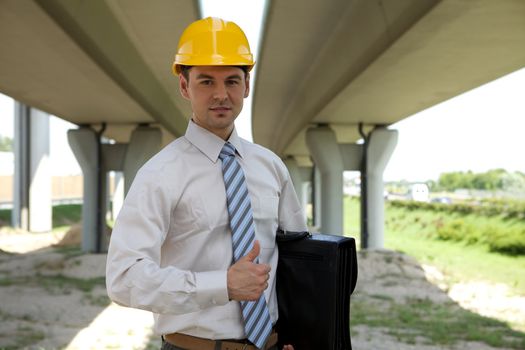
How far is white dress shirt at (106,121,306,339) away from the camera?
2035mm

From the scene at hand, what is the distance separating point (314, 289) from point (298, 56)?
35.0 ft

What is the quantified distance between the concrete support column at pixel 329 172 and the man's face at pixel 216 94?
18080 millimetres

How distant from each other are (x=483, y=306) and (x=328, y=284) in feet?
36.4

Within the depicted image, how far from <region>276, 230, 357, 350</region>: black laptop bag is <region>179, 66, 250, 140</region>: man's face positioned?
53 centimetres

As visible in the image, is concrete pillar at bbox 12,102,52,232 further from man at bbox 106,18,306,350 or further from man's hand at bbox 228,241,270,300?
man's hand at bbox 228,241,270,300

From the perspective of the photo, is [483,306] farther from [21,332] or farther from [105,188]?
[105,188]

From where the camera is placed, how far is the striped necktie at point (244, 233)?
231 cm

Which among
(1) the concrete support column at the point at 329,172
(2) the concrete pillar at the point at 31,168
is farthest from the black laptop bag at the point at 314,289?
(2) the concrete pillar at the point at 31,168

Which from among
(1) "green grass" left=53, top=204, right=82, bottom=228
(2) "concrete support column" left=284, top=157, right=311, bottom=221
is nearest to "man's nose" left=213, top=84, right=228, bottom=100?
(1) "green grass" left=53, top=204, right=82, bottom=228

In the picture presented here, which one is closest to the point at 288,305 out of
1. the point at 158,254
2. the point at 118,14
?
the point at 158,254

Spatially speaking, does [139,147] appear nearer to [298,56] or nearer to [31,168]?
[298,56]

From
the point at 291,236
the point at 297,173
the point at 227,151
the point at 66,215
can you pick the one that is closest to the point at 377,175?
the point at 291,236

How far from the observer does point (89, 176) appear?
822 inches

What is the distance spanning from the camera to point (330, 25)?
10.5 meters
